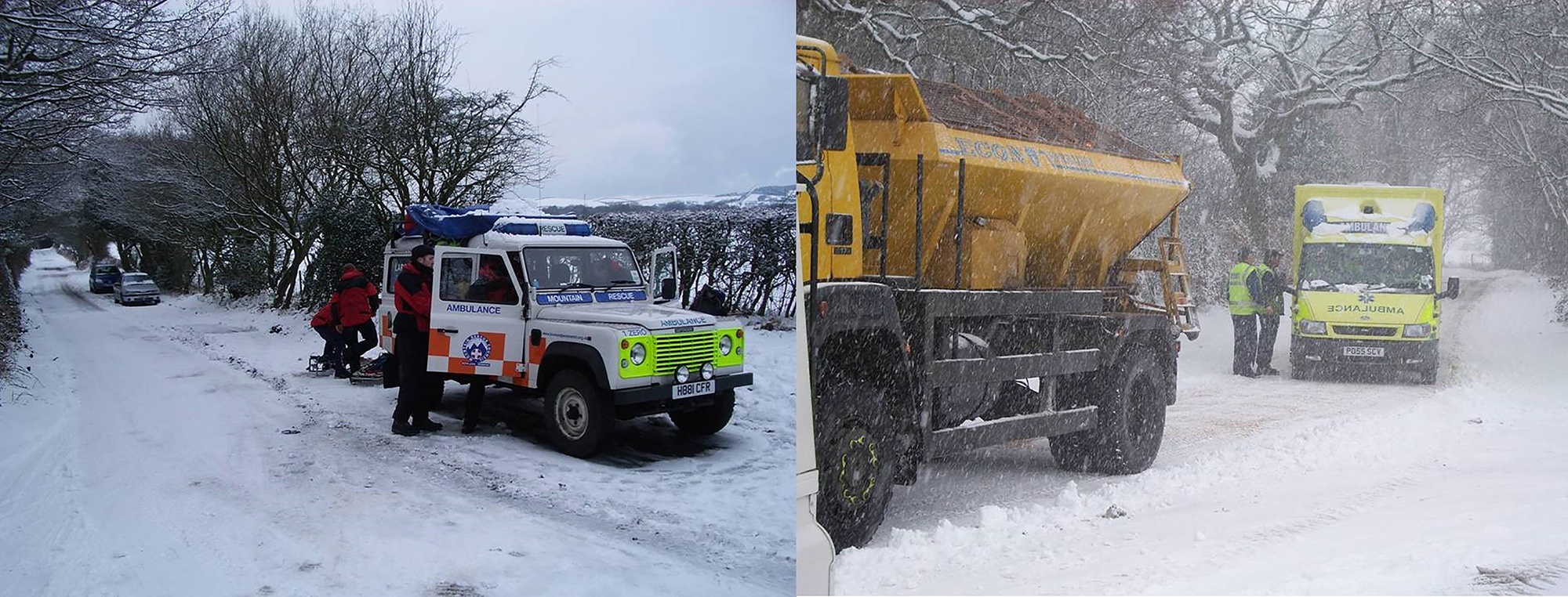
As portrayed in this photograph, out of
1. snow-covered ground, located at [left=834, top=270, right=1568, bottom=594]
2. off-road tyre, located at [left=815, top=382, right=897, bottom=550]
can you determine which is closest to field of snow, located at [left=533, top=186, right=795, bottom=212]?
off-road tyre, located at [left=815, top=382, right=897, bottom=550]

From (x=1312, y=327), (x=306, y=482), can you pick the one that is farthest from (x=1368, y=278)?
(x=306, y=482)

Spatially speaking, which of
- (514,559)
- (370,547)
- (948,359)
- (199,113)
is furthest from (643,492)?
(948,359)

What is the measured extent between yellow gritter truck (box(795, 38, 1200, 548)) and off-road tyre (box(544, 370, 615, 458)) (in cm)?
51

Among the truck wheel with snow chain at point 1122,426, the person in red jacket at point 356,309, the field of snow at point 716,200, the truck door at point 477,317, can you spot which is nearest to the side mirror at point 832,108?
the field of snow at point 716,200

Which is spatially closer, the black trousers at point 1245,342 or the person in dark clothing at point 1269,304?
the person in dark clothing at point 1269,304

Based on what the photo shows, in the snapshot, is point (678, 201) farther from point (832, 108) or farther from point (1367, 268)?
point (1367, 268)

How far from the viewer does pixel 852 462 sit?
3.78m

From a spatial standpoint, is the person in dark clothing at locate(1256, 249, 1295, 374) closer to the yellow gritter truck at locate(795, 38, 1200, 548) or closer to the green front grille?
the yellow gritter truck at locate(795, 38, 1200, 548)

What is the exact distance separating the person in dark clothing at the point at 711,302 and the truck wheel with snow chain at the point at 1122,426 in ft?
11.7

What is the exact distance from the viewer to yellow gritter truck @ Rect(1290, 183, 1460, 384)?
8.51m

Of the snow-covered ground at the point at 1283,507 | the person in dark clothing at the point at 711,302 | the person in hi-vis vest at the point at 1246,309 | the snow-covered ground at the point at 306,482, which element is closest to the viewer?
the snow-covered ground at the point at 306,482

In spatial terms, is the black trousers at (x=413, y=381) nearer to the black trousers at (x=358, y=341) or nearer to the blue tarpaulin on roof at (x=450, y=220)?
the black trousers at (x=358, y=341)

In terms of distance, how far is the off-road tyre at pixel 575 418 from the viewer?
243cm

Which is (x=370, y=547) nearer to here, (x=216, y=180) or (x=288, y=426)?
(x=288, y=426)
